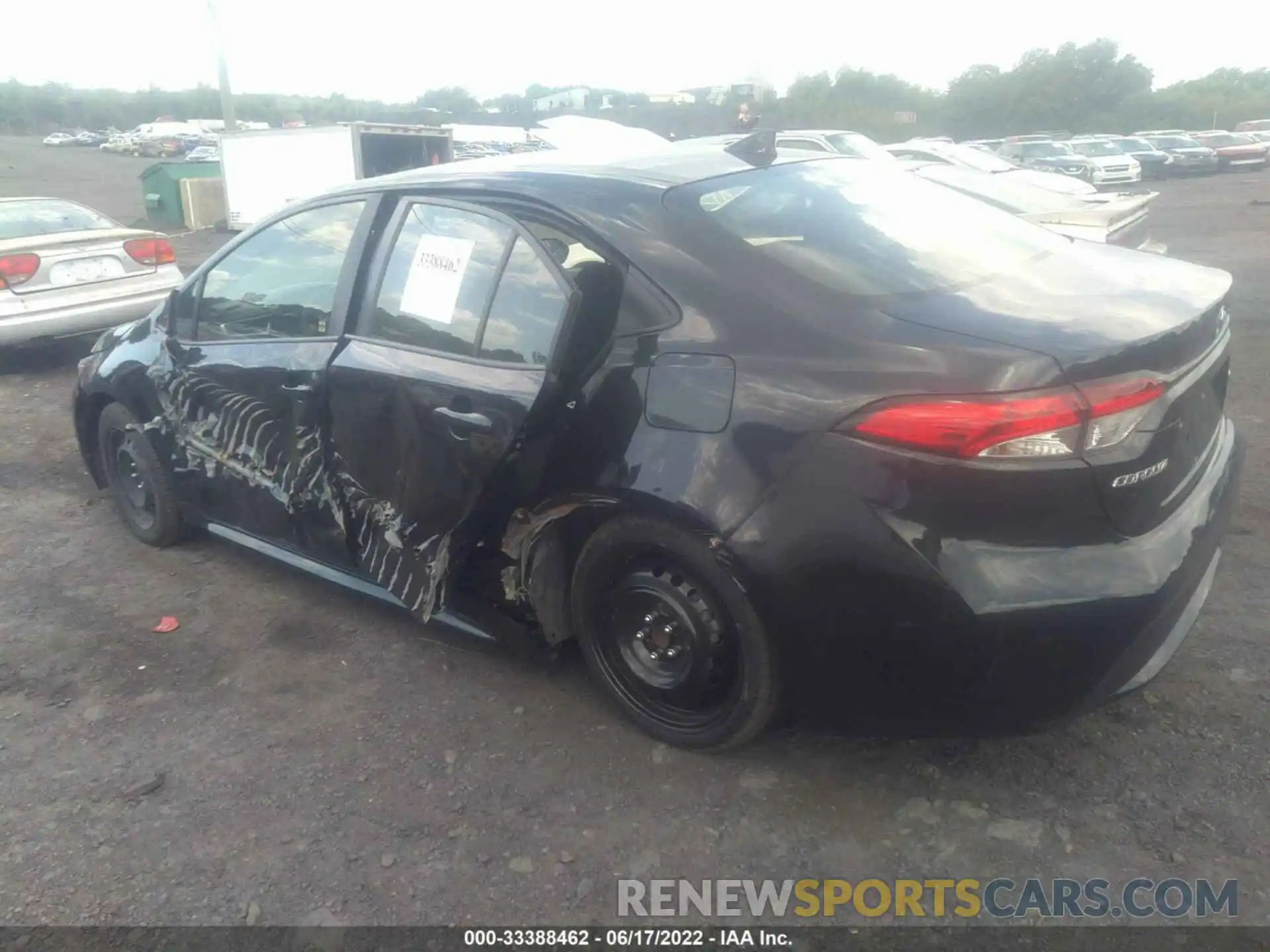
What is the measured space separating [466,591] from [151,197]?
72.6 ft

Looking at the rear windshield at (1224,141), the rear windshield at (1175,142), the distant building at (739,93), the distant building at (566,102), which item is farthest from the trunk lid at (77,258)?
the rear windshield at (1224,141)

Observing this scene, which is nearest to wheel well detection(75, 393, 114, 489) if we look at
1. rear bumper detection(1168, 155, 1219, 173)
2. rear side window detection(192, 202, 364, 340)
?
rear side window detection(192, 202, 364, 340)

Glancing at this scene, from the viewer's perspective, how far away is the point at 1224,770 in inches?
103

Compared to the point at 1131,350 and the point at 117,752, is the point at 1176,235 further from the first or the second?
the point at 117,752

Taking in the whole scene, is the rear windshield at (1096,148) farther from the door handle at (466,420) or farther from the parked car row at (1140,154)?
the door handle at (466,420)

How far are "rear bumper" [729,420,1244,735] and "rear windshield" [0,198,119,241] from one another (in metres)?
7.80

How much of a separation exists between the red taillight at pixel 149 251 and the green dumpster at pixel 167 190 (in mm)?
14397

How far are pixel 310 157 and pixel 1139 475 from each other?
17.7 metres

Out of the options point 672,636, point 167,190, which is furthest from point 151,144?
point 672,636

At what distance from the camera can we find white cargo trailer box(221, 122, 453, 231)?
16.3 m

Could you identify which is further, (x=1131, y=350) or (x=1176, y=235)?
(x=1176, y=235)

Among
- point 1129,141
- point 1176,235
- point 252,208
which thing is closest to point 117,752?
point 1176,235

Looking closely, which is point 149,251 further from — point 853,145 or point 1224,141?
point 1224,141

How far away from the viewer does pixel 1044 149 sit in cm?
2917
